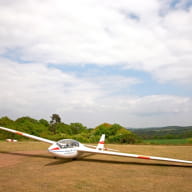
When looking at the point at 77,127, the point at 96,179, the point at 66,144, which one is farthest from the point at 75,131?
the point at 96,179

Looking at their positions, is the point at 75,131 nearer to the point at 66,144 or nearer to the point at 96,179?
the point at 66,144

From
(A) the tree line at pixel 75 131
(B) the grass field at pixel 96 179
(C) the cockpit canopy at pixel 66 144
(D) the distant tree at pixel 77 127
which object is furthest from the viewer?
(D) the distant tree at pixel 77 127

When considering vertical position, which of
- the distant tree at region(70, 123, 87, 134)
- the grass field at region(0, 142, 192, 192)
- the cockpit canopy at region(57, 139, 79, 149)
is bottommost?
the grass field at region(0, 142, 192, 192)

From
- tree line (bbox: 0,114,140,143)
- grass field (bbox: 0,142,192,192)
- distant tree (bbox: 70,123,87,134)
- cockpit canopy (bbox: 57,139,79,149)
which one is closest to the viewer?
grass field (bbox: 0,142,192,192)

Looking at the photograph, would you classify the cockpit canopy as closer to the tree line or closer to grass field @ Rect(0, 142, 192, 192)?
grass field @ Rect(0, 142, 192, 192)

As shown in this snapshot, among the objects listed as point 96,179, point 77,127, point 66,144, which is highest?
point 77,127

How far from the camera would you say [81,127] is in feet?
250

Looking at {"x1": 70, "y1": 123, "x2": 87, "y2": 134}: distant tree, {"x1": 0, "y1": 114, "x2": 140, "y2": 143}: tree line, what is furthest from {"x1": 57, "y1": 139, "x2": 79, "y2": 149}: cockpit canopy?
{"x1": 70, "y1": 123, "x2": 87, "y2": 134}: distant tree

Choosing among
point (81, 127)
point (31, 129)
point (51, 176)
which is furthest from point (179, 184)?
point (81, 127)

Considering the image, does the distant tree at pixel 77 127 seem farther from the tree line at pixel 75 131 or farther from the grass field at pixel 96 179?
the grass field at pixel 96 179

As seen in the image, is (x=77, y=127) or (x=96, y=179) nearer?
(x=96, y=179)

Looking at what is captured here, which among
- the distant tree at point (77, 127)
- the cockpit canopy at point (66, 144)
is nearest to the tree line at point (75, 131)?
the distant tree at point (77, 127)

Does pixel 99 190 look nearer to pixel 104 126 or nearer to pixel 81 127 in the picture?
pixel 104 126

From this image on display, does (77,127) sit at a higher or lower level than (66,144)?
higher
